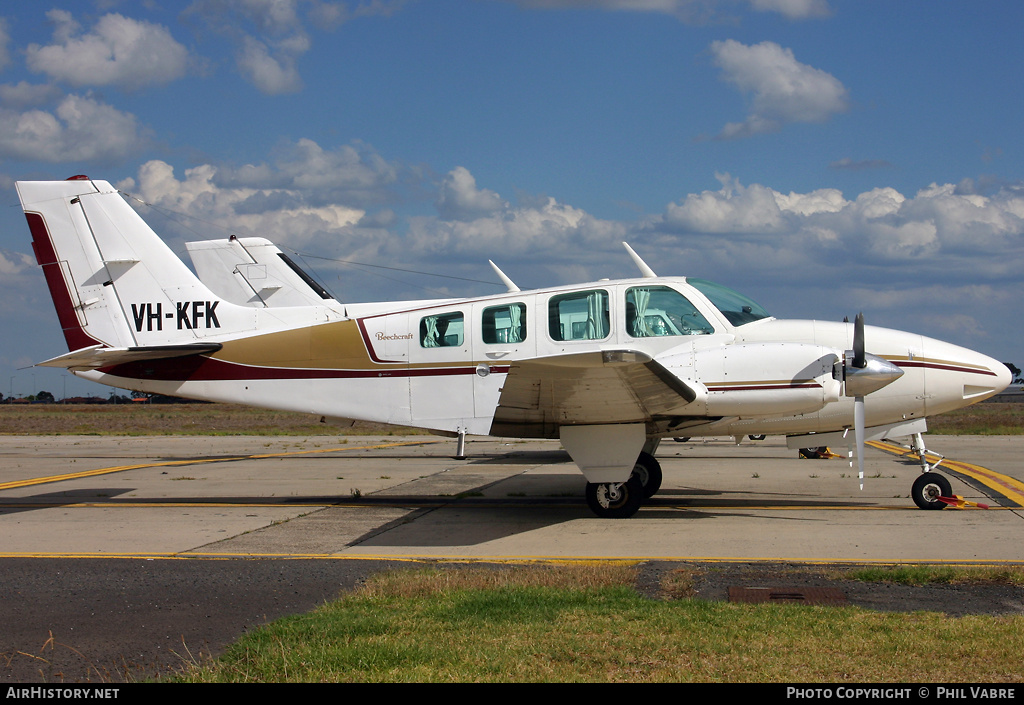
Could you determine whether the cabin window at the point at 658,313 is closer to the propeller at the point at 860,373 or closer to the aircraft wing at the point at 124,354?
the propeller at the point at 860,373

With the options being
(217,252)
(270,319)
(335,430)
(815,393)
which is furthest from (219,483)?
(335,430)

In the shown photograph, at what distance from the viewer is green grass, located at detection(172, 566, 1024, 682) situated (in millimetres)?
4688

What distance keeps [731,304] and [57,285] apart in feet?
34.5

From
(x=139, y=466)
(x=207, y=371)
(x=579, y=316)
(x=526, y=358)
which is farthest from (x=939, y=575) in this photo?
(x=139, y=466)

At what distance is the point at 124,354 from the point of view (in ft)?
40.1

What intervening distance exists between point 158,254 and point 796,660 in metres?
11.9

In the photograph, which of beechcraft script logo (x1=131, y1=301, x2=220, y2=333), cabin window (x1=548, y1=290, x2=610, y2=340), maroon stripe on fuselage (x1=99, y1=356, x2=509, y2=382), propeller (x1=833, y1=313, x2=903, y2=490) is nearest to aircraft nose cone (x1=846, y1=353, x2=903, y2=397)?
propeller (x1=833, y1=313, x2=903, y2=490)

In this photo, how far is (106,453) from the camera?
2423 cm

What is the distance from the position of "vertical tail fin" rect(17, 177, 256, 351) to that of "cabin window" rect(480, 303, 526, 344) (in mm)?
3964

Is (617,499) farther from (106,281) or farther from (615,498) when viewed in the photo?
(106,281)

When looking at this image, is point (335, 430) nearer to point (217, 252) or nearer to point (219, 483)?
point (217, 252)

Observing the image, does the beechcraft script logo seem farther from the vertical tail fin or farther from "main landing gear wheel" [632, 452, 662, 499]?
"main landing gear wheel" [632, 452, 662, 499]

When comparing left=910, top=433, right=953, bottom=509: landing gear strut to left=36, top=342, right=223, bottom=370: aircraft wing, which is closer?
left=910, top=433, right=953, bottom=509: landing gear strut

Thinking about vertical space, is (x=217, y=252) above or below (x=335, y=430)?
above
